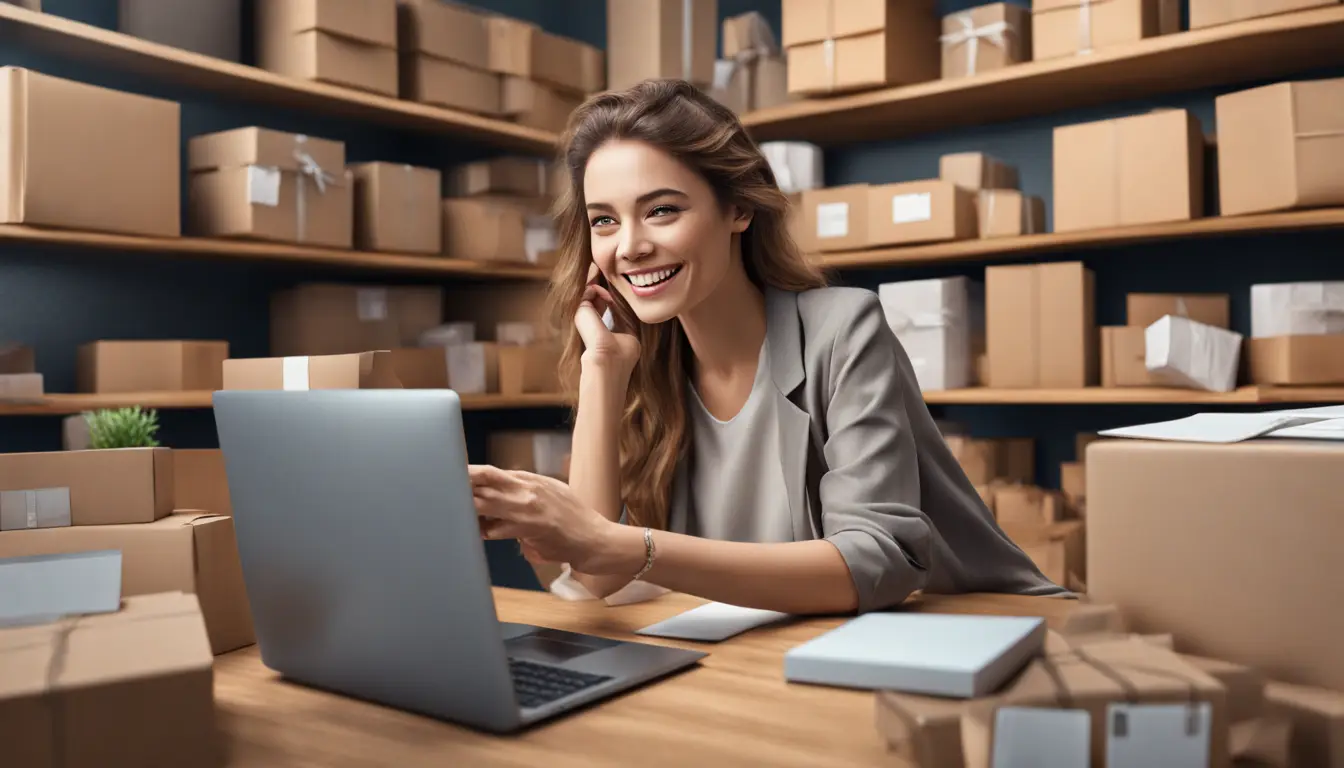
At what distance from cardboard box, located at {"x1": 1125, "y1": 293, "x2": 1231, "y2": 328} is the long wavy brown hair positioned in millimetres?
1250

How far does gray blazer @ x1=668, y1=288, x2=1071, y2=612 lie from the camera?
49.8 inches

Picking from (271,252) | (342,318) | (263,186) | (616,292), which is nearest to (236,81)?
(263,186)

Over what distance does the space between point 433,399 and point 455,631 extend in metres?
0.16

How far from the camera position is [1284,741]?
0.68 meters

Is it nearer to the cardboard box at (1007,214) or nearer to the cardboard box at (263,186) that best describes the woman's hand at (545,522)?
the cardboard box at (263,186)

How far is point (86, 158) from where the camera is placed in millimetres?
2199

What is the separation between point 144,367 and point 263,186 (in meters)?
0.49

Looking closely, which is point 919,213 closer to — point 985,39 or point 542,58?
point 985,39

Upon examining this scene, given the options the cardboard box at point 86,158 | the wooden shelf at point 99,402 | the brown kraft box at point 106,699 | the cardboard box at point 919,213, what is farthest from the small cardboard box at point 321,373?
the cardboard box at point 919,213

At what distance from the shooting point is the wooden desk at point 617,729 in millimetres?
714

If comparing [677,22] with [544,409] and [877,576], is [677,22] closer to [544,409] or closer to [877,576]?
[544,409]

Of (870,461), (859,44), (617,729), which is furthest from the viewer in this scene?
(859,44)

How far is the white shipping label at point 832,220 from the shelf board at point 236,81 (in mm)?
819

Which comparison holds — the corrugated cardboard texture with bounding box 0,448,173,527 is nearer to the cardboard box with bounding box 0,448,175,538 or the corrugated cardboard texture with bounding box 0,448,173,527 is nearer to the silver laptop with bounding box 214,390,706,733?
the cardboard box with bounding box 0,448,175,538
